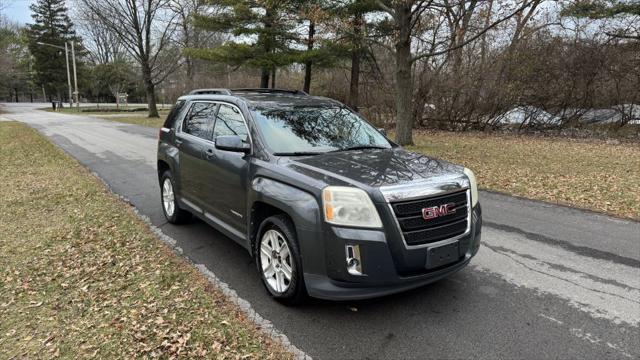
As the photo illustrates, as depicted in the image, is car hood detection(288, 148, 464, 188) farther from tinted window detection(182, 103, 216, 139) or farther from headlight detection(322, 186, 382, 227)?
tinted window detection(182, 103, 216, 139)

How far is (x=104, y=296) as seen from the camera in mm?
4129

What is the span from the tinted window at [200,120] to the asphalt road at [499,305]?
52.7 inches

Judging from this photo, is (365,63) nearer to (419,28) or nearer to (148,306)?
(419,28)

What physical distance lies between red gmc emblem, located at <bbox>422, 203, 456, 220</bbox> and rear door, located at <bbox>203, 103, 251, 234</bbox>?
1717 millimetres

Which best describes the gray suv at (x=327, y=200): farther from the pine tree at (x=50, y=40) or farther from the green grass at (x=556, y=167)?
the pine tree at (x=50, y=40)

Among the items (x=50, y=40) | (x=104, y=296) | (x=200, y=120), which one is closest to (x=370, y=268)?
(x=104, y=296)

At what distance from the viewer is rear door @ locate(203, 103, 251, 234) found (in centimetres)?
434

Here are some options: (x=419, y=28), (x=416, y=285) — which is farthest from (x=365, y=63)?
(x=416, y=285)

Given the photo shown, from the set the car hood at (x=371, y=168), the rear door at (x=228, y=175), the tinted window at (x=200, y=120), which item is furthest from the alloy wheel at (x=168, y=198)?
the car hood at (x=371, y=168)

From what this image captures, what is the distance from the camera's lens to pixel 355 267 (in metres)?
3.29

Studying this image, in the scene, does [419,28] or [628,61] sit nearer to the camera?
[419,28]

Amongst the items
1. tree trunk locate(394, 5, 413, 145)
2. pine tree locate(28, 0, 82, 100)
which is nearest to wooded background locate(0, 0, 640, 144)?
tree trunk locate(394, 5, 413, 145)

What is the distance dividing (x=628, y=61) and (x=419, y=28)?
894 cm

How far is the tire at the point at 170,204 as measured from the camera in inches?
240
